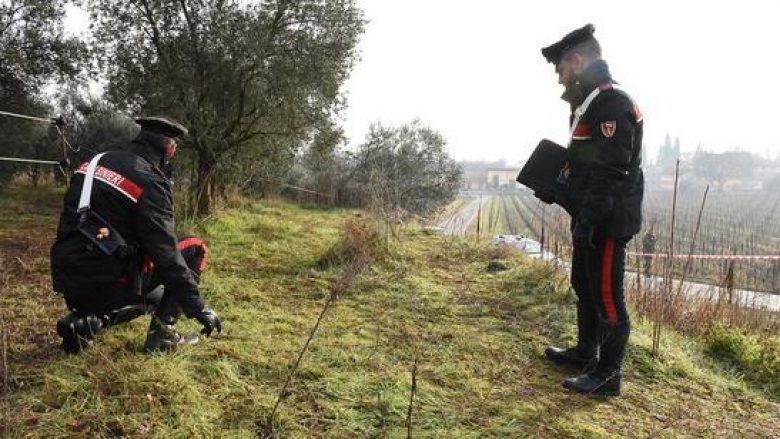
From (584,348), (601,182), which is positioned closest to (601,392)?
(584,348)

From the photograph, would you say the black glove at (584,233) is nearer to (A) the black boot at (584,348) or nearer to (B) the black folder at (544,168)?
(B) the black folder at (544,168)

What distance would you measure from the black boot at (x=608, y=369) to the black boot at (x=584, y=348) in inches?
10.5

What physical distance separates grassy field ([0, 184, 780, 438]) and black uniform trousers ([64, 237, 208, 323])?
22 centimetres

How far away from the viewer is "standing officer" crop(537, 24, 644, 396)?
2.62m

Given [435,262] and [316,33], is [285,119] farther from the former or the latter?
[435,262]

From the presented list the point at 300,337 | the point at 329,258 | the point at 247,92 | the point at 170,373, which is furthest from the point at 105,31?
the point at 170,373

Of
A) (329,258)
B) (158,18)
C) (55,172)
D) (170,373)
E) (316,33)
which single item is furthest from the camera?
(55,172)

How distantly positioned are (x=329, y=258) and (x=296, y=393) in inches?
129

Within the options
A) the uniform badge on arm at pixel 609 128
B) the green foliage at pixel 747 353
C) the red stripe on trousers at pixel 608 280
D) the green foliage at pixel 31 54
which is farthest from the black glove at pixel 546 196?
the green foliage at pixel 31 54

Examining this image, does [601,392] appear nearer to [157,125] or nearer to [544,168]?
[544,168]

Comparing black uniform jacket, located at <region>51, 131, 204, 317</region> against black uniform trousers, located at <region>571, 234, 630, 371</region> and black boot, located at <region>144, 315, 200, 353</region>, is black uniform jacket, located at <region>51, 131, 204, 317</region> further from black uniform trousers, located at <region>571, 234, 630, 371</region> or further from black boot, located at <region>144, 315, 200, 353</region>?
black uniform trousers, located at <region>571, 234, 630, 371</region>

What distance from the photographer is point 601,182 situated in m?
2.62

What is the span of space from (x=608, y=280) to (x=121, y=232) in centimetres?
254

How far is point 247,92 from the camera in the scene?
9414 mm
